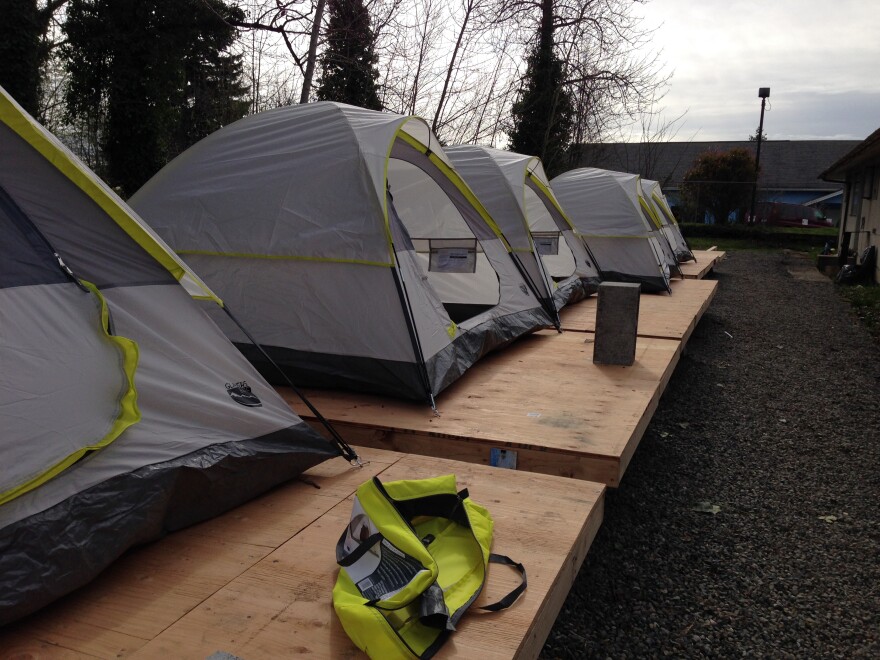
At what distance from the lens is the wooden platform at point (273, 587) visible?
192 cm

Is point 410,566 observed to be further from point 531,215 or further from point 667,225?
point 667,225

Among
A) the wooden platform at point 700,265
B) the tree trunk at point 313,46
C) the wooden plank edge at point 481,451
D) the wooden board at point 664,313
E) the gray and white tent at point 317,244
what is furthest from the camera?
the wooden platform at point 700,265

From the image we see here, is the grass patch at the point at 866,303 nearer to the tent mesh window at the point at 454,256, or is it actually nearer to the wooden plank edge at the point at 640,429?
the wooden plank edge at the point at 640,429

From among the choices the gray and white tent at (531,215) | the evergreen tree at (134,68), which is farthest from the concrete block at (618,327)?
the evergreen tree at (134,68)

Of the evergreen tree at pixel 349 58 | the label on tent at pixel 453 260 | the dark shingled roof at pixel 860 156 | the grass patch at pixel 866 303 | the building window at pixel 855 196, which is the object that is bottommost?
the grass patch at pixel 866 303

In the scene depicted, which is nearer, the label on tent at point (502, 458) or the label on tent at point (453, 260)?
the label on tent at point (502, 458)

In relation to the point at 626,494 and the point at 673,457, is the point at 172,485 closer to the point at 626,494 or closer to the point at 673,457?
the point at 626,494

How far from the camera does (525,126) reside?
1706cm

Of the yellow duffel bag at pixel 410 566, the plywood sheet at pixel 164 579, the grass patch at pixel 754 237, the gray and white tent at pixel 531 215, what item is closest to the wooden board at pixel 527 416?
the plywood sheet at pixel 164 579

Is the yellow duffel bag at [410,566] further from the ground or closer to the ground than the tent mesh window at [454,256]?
closer to the ground

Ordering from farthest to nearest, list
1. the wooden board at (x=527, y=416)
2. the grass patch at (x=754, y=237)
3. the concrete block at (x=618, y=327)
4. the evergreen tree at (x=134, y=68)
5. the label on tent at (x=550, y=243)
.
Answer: the grass patch at (x=754, y=237) → the evergreen tree at (x=134, y=68) → the label on tent at (x=550, y=243) → the concrete block at (x=618, y=327) → the wooden board at (x=527, y=416)

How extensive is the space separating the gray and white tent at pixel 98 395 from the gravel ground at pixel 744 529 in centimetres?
144

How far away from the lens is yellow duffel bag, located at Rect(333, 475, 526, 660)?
6.23 ft

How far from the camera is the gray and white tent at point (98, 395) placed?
82.0 inches
